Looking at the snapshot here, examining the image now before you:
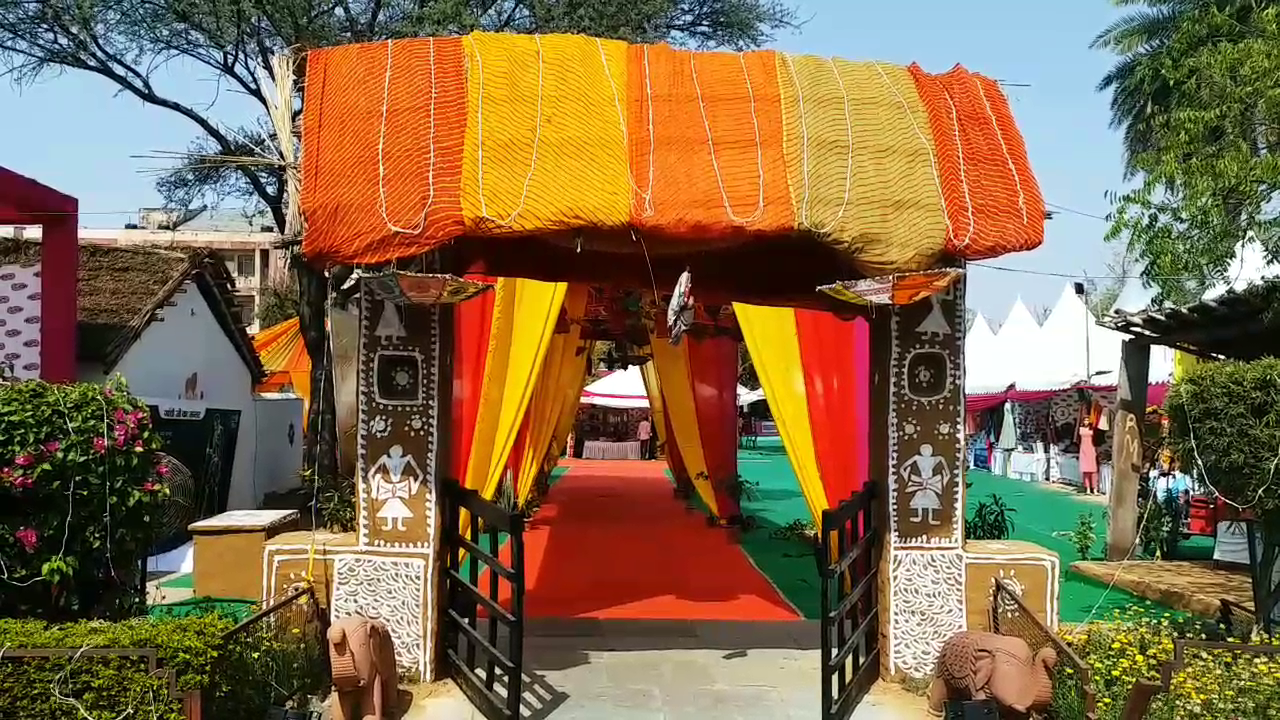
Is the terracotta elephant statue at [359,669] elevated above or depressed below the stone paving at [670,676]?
above

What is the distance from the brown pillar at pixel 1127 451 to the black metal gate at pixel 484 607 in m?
7.39

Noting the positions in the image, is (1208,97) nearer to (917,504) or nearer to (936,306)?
(936,306)

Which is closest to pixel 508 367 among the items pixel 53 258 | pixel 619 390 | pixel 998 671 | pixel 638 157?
pixel 638 157

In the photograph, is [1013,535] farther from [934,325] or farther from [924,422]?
[934,325]

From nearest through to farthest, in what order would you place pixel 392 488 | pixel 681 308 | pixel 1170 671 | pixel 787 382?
1. pixel 1170 671
2. pixel 681 308
3. pixel 392 488
4. pixel 787 382

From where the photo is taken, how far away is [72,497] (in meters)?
5.27

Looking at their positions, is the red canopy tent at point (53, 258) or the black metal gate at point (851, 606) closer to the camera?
the black metal gate at point (851, 606)

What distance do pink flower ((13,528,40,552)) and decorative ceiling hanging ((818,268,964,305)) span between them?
438 cm

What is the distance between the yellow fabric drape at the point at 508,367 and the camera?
819 cm

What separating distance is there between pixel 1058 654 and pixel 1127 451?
6852 mm

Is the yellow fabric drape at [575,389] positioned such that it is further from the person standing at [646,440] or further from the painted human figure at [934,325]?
the person standing at [646,440]

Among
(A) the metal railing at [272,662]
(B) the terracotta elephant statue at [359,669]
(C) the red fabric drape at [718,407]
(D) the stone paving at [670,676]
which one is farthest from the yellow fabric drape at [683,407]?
(B) the terracotta elephant statue at [359,669]

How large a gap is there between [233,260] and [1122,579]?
4641 cm

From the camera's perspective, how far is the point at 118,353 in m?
9.91
